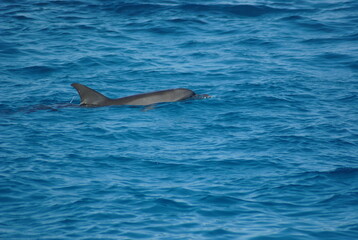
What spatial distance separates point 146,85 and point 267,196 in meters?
9.73

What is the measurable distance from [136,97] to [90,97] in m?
1.56

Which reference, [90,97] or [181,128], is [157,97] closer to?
[90,97]

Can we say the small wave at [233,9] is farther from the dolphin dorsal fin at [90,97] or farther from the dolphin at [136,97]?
the dolphin dorsal fin at [90,97]

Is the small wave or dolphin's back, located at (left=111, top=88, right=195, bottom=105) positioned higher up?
the small wave

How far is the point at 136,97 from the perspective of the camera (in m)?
16.8

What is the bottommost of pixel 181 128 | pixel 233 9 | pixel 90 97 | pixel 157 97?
pixel 181 128

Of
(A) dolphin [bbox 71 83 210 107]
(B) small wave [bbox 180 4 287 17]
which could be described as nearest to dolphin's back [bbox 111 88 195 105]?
(A) dolphin [bbox 71 83 210 107]

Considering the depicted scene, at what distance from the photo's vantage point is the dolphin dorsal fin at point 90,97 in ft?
52.9

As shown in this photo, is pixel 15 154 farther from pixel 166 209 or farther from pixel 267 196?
pixel 267 196

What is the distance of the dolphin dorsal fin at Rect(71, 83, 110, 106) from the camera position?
16120mm

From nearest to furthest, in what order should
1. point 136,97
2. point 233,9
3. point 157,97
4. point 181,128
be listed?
point 181,128 → point 136,97 → point 157,97 → point 233,9

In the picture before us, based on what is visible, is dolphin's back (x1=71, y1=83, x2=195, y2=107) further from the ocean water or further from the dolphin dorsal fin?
the ocean water

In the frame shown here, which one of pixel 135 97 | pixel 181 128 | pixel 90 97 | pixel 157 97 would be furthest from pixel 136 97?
pixel 181 128

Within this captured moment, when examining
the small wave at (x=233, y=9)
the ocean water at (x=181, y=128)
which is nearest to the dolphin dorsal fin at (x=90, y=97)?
the ocean water at (x=181, y=128)
